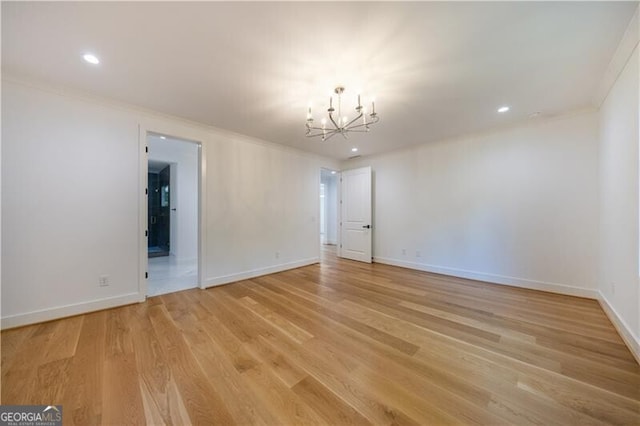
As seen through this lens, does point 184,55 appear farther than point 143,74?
No

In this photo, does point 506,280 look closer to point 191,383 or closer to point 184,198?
point 191,383

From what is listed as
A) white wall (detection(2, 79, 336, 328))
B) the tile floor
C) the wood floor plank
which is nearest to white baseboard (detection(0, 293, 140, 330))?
white wall (detection(2, 79, 336, 328))

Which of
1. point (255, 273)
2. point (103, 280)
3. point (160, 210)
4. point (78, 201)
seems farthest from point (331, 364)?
point (160, 210)

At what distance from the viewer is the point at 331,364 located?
181 centimetres

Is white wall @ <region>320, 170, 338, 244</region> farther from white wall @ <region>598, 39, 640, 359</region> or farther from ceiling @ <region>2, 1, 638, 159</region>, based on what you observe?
white wall @ <region>598, 39, 640, 359</region>

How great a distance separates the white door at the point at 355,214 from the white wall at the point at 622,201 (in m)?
3.56

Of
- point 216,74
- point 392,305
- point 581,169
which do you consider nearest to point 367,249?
point 392,305

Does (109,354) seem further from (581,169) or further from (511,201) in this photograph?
(581,169)

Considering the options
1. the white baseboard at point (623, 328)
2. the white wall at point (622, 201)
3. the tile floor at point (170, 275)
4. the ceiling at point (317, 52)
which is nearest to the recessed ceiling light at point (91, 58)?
the ceiling at point (317, 52)

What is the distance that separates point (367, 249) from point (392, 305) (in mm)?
2580

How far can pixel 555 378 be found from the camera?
1.64 metres

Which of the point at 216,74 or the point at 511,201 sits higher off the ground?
the point at 216,74

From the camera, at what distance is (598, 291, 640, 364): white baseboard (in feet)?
6.15

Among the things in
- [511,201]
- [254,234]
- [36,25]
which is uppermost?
[36,25]
